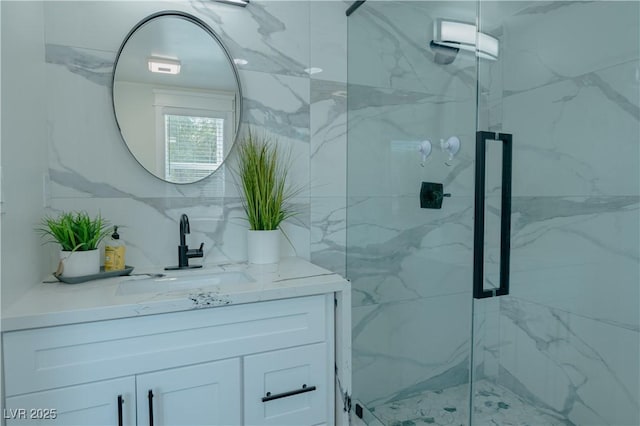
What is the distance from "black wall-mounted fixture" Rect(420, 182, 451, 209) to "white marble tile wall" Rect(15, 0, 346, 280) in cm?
51

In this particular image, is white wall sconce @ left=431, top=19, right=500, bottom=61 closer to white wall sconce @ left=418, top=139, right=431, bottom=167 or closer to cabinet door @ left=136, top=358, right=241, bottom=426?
white wall sconce @ left=418, top=139, right=431, bottom=167

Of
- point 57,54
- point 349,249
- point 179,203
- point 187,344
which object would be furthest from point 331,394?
point 57,54

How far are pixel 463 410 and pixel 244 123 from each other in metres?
1.51

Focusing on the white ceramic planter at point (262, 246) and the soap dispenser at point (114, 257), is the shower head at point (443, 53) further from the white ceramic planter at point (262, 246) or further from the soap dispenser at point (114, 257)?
the soap dispenser at point (114, 257)

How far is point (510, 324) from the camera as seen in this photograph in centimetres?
195

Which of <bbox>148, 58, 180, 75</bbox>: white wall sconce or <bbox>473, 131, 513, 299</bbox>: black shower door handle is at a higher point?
<bbox>148, 58, 180, 75</bbox>: white wall sconce

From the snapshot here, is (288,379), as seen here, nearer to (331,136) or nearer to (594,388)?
(331,136)

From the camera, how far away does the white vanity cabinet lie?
98cm

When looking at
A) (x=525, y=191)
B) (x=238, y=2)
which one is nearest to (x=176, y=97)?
(x=238, y=2)

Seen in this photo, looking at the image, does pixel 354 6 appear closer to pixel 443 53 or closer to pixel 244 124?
pixel 443 53

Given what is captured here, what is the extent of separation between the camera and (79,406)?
102cm

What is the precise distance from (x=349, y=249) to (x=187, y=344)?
1.01m

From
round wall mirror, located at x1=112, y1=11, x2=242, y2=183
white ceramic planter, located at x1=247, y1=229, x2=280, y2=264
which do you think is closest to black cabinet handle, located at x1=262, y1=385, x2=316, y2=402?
white ceramic planter, located at x1=247, y1=229, x2=280, y2=264

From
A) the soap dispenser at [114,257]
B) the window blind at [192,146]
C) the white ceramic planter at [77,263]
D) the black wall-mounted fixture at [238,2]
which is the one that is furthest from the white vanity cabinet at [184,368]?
the black wall-mounted fixture at [238,2]
